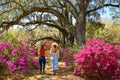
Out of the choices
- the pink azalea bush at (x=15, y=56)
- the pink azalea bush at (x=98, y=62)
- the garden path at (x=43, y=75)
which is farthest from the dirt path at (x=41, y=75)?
the pink azalea bush at (x=98, y=62)

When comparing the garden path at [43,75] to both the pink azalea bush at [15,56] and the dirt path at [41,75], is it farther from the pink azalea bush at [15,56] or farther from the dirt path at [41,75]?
the pink azalea bush at [15,56]

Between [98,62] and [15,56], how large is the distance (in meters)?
3.92

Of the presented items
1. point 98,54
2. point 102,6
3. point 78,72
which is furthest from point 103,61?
point 102,6

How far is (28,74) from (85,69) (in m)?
2.74

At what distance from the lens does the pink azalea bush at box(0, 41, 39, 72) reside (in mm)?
13555

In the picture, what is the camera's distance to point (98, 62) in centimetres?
1392

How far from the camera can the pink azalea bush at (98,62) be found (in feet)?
45.8

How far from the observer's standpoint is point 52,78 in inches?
533

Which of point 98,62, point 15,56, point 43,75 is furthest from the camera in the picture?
point 15,56

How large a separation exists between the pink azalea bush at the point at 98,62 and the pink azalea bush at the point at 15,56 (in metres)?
2.41

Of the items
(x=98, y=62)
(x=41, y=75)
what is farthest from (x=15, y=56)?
(x=98, y=62)

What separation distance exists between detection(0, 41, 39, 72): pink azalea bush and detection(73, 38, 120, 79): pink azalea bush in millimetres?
2412

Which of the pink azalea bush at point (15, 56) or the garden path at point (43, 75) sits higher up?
the pink azalea bush at point (15, 56)

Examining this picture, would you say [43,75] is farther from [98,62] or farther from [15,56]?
[98,62]
